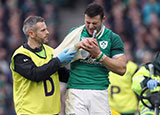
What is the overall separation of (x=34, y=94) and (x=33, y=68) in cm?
34

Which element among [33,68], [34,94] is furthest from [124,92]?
[33,68]

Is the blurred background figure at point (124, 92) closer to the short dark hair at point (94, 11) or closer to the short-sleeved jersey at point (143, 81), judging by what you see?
the short-sleeved jersey at point (143, 81)

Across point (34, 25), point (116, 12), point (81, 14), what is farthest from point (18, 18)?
point (34, 25)

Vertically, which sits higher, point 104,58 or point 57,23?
point 104,58

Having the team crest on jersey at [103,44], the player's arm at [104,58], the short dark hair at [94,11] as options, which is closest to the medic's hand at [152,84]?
the player's arm at [104,58]

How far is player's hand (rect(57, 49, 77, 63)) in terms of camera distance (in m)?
6.24

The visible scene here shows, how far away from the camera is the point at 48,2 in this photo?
50.7ft

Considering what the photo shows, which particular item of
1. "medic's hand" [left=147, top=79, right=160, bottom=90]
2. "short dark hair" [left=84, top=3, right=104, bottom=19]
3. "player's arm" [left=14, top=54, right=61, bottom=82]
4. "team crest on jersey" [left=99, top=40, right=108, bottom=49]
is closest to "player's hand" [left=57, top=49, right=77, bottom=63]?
"player's arm" [left=14, top=54, right=61, bottom=82]

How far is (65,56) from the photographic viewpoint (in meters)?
6.24

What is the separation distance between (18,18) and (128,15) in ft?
11.2

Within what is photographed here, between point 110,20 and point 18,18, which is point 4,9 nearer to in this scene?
point 18,18

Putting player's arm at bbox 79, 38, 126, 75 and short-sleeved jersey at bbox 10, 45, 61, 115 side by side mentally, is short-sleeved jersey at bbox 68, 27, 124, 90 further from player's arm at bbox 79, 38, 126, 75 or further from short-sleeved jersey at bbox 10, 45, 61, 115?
short-sleeved jersey at bbox 10, 45, 61, 115

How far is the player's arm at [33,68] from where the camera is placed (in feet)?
20.1

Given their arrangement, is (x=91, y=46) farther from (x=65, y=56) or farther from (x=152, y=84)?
(x=152, y=84)
